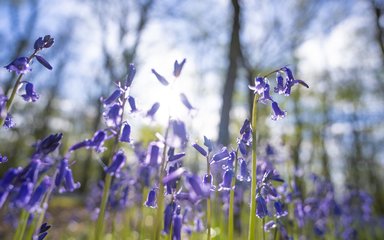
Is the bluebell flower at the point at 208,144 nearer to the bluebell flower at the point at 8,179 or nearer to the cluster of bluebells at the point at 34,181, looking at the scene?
the cluster of bluebells at the point at 34,181

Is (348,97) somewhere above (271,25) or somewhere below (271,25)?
above

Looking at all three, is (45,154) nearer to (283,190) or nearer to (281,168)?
(283,190)

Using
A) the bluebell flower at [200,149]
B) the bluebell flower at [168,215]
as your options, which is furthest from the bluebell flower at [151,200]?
the bluebell flower at [200,149]

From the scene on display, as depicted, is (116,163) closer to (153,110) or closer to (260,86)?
(153,110)

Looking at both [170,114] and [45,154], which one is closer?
[45,154]

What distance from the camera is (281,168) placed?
493 cm

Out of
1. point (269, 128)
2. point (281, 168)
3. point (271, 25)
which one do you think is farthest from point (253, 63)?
point (281, 168)

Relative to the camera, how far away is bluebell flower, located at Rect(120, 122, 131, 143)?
1.75 meters

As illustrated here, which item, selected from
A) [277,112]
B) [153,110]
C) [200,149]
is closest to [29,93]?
[153,110]

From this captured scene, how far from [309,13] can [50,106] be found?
71.6 feet

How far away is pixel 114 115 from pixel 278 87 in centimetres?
111

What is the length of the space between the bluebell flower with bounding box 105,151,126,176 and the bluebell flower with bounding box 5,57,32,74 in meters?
0.65

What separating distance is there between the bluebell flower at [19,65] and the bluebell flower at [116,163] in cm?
65

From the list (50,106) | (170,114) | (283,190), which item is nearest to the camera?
(170,114)
